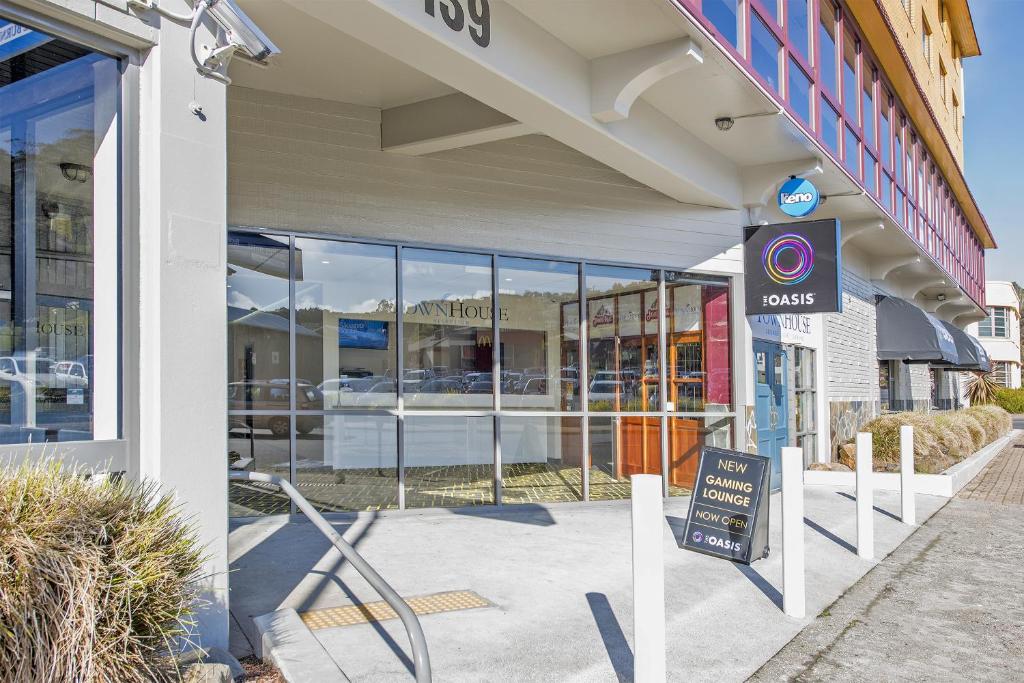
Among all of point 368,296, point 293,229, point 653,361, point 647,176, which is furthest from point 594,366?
point 293,229

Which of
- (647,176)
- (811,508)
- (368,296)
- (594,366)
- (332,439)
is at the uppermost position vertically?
(647,176)

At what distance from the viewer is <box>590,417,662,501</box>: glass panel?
9648mm

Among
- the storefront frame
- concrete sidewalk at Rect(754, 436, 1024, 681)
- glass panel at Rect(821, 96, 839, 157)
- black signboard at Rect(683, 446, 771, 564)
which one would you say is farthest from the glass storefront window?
glass panel at Rect(821, 96, 839, 157)

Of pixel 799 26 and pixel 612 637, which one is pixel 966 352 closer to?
pixel 799 26

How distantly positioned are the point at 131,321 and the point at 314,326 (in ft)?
13.4

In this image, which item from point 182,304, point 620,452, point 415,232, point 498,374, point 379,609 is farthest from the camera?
point 620,452

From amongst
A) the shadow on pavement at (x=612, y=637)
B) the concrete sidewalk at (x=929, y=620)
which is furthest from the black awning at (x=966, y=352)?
the shadow on pavement at (x=612, y=637)

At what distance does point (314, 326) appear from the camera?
310 inches

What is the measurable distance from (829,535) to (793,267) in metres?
3.47

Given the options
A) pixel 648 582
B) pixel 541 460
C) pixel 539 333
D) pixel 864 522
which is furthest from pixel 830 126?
pixel 648 582

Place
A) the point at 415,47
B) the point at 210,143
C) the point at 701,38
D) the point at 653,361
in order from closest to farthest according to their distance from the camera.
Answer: the point at 210,143 → the point at 415,47 → the point at 701,38 → the point at 653,361

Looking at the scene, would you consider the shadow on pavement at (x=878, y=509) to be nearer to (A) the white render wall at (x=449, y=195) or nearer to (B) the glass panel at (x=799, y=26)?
(A) the white render wall at (x=449, y=195)

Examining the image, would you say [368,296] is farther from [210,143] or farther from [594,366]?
[210,143]

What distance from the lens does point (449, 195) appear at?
336 inches
